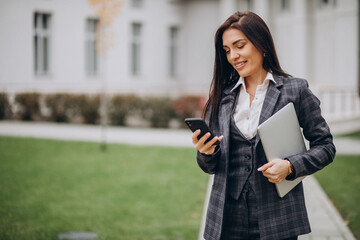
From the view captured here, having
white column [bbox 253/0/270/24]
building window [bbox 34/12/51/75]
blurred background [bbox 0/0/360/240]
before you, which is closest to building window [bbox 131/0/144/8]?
blurred background [bbox 0/0/360/240]

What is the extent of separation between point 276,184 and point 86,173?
20.4ft

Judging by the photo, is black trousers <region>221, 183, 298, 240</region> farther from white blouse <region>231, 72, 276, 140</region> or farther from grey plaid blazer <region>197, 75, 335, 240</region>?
white blouse <region>231, 72, 276, 140</region>

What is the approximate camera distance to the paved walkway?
525cm

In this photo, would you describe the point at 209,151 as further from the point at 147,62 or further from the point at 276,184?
the point at 147,62

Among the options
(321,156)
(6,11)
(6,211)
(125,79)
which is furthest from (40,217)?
(125,79)

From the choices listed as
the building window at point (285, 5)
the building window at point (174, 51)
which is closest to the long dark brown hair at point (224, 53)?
the building window at point (285, 5)

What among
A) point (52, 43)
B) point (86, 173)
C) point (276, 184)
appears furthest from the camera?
point (52, 43)

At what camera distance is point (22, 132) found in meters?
12.9

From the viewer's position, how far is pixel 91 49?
69.4ft

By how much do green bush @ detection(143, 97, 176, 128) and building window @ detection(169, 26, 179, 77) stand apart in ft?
33.2

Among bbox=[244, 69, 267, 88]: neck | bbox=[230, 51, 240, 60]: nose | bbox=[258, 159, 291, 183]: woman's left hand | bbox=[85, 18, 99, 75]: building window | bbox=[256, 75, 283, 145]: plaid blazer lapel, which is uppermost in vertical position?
bbox=[85, 18, 99, 75]: building window

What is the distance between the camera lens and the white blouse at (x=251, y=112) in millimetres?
2322

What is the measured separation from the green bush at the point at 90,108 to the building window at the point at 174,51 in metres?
9.95

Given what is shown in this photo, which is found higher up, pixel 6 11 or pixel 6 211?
pixel 6 11
